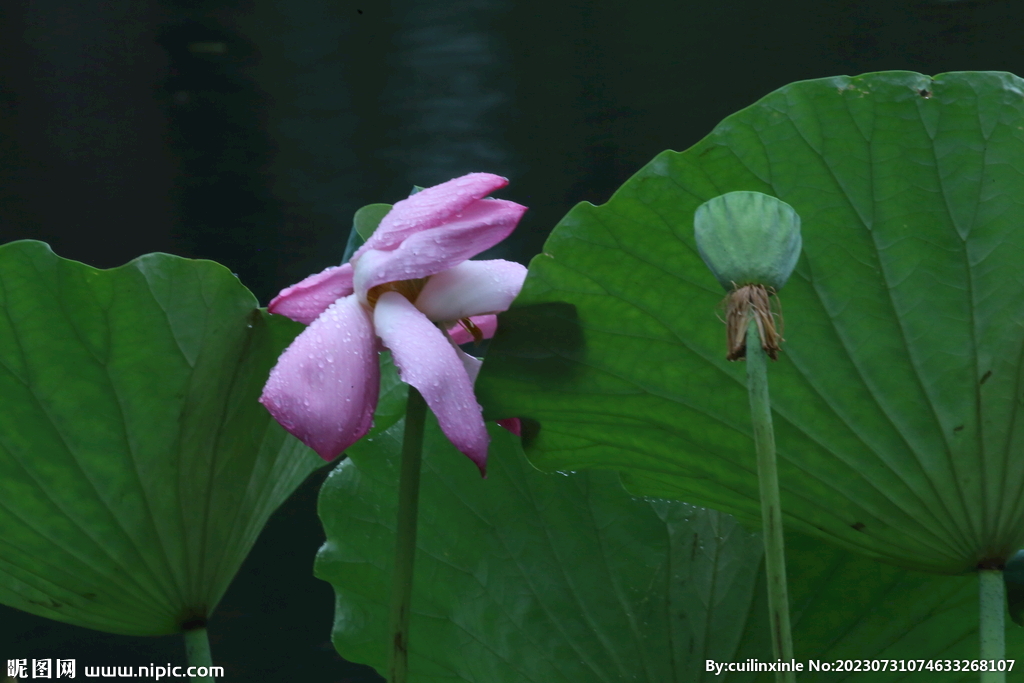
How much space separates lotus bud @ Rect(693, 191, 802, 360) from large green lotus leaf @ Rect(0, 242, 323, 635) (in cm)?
17

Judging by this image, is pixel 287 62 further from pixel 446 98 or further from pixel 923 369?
pixel 923 369

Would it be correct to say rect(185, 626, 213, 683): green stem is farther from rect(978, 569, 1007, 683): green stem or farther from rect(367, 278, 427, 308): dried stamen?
rect(978, 569, 1007, 683): green stem

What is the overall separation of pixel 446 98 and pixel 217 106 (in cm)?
24

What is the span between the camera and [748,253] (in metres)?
0.21

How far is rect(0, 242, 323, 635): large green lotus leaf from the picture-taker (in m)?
0.32

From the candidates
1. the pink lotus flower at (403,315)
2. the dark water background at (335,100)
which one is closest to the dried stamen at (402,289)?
the pink lotus flower at (403,315)

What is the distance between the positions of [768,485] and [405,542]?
0.12 m

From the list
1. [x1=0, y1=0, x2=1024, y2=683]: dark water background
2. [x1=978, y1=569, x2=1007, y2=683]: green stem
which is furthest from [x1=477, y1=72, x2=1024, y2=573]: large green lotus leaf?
[x1=0, y1=0, x2=1024, y2=683]: dark water background

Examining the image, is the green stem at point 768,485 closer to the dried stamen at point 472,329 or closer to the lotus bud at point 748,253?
the lotus bud at point 748,253

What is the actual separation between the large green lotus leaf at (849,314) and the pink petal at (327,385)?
5cm

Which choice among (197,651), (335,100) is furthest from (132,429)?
(335,100)

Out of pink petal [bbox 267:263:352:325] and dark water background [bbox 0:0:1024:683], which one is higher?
dark water background [bbox 0:0:1024:683]

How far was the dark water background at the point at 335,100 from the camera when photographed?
0.96 m

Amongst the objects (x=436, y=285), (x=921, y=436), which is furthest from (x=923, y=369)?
(x=436, y=285)
